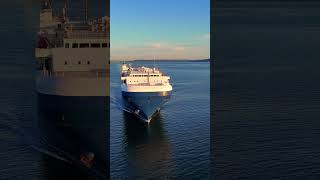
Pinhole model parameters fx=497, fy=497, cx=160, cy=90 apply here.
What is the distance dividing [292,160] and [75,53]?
3.04m

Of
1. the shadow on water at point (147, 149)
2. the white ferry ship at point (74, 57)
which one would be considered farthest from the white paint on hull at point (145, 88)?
the white ferry ship at point (74, 57)

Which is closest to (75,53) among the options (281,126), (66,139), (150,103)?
(66,139)

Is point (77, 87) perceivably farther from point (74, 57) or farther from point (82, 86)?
point (74, 57)

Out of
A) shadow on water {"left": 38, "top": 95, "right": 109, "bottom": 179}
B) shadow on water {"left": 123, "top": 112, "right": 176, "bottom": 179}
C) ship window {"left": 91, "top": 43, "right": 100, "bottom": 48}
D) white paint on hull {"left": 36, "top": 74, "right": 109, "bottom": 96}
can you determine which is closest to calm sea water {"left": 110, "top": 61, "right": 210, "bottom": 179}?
shadow on water {"left": 123, "top": 112, "right": 176, "bottom": 179}

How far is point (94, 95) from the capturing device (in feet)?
19.5

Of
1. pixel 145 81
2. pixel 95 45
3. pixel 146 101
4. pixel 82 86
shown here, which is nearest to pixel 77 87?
pixel 82 86

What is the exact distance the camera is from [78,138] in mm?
5941

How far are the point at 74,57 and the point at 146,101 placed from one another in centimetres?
538

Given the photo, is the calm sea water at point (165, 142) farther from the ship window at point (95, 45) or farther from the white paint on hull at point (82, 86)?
the ship window at point (95, 45)

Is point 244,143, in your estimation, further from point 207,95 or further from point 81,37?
point 207,95

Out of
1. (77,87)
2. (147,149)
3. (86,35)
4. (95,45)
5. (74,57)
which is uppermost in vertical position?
(86,35)

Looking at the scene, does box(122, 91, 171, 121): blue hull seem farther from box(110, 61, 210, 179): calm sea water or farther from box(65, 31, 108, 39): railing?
box(65, 31, 108, 39): railing

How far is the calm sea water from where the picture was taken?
626 centimetres

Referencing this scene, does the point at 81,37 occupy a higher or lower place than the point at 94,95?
higher
